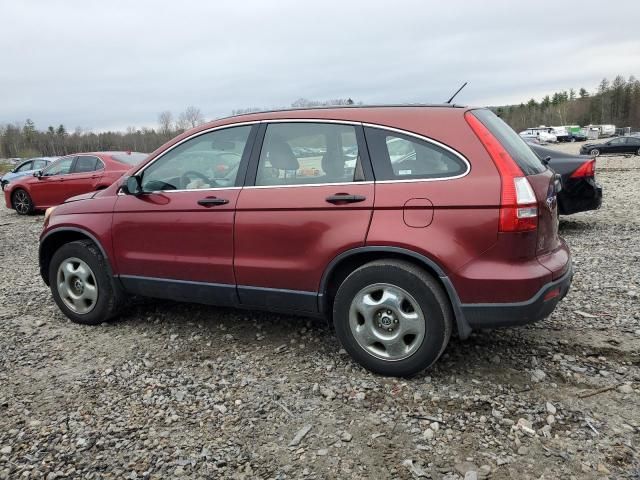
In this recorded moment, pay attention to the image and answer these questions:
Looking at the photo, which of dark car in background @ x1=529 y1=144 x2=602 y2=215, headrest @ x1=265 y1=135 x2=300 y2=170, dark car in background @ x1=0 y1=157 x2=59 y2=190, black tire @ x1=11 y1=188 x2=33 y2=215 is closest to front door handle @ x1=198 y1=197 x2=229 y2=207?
headrest @ x1=265 y1=135 x2=300 y2=170

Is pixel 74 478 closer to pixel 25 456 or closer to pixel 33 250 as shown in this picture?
pixel 25 456

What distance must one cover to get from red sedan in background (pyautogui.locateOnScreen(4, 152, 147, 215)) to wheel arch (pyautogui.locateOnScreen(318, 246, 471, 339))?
903 cm

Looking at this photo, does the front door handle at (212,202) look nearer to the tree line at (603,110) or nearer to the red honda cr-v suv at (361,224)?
the red honda cr-v suv at (361,224)

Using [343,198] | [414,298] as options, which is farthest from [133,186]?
[414,298]

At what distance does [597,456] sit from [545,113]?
392 ft

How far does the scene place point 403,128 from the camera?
323 cm

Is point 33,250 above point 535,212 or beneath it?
beneath

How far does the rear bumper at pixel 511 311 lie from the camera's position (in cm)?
294

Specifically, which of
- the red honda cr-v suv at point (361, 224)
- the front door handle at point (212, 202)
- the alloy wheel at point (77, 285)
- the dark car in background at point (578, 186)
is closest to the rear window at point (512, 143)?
the red honda cr-v suv at point (361, 224)

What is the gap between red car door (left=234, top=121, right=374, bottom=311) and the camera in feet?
10.6

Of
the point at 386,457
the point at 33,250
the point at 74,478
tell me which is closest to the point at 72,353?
the point at 74,478

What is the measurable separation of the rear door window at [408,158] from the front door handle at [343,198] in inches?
6.7

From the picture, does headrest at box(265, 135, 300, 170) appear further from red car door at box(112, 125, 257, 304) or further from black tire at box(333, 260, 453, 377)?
black tire at box(333, 260, 453, 377)

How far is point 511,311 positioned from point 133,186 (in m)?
2.93
